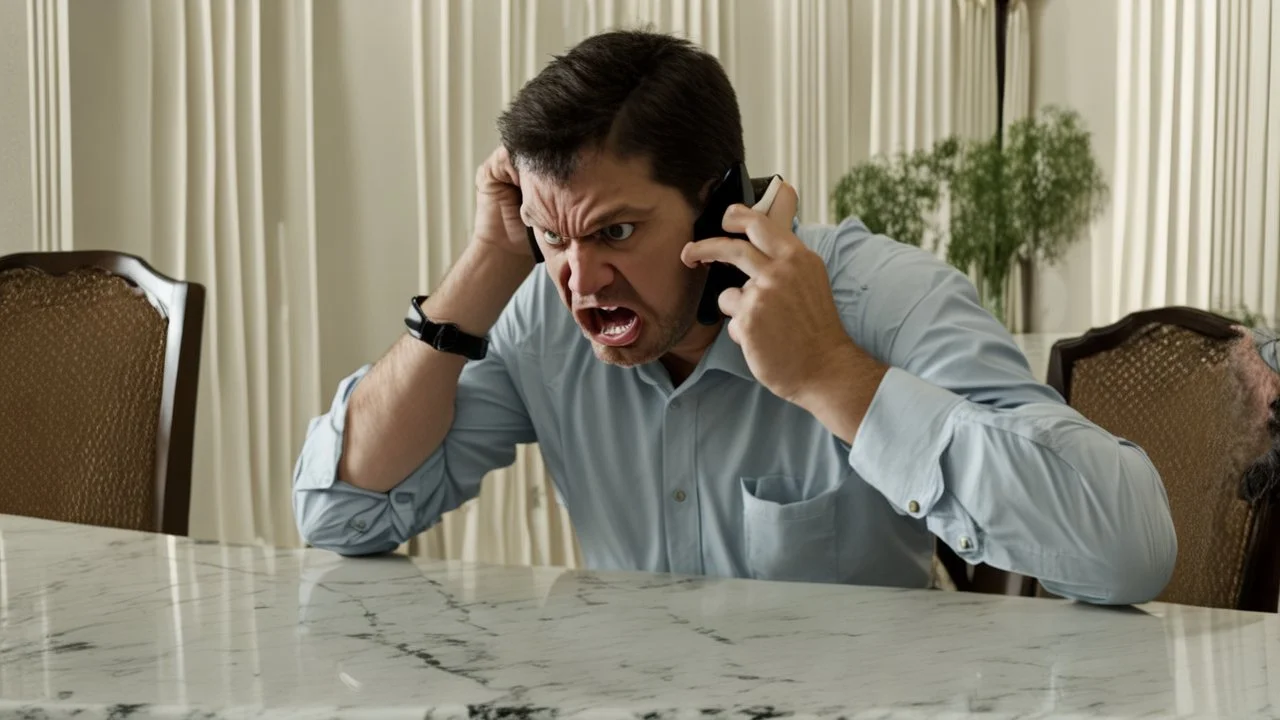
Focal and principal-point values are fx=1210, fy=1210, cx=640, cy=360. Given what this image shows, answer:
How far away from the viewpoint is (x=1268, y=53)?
8.84 feet

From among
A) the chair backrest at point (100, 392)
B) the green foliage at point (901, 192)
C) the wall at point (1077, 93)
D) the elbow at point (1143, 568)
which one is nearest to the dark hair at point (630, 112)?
the elbow at point (1143, 568)

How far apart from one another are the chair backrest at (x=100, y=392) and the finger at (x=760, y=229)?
3.07ft

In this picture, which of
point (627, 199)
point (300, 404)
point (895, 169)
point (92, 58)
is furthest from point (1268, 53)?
point (92, 58)

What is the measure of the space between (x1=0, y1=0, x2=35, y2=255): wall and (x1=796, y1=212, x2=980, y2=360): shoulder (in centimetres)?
238

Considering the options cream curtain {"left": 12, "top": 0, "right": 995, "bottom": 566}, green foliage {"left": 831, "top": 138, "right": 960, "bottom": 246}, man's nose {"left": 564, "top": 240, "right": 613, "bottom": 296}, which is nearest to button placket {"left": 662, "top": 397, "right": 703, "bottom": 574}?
man's nose {"left": 564, "top": 240, "right": 613, "bottom": 296}

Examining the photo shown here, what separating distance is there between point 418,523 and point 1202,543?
95cm

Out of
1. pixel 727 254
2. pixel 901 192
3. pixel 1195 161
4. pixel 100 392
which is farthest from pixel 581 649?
pixel 901 192

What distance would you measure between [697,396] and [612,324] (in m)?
0.17

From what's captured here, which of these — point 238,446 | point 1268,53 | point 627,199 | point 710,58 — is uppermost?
point 1268,53

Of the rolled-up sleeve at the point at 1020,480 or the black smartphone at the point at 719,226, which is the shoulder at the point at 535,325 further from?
the rolled-up sleeve at the point at 1020,480

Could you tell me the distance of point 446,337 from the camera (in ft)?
4.99

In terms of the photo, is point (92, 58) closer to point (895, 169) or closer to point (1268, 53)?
point (895, 169)

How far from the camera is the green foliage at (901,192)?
3.91 m

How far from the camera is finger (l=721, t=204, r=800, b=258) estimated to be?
1.25 m
